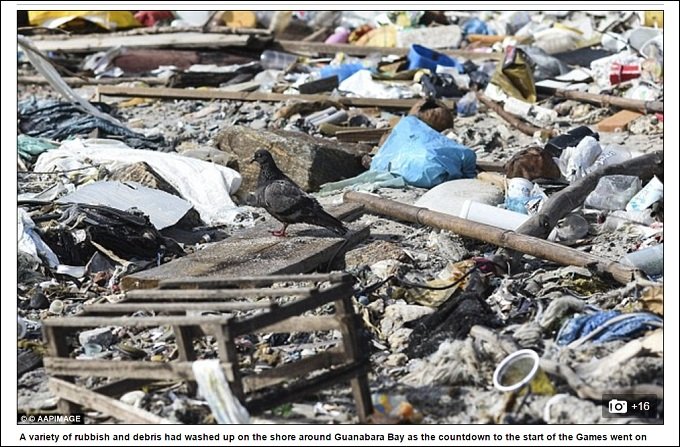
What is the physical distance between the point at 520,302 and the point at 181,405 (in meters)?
2.08

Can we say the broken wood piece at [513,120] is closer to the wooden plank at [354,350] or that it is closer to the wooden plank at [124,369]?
the wooden plank at [354,350]

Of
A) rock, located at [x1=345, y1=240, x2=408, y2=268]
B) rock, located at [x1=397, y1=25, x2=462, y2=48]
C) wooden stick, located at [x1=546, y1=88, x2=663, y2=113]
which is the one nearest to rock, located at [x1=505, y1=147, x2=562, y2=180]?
rock, located at [x1=345, y1=240, x2=408, y2=268]

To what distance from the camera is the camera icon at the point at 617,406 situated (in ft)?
15.0

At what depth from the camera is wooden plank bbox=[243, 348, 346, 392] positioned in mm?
4645

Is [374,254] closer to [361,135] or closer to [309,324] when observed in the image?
[309,324]

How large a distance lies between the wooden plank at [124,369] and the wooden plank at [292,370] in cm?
35

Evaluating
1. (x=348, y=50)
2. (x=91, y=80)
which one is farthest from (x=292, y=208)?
(x=348, y=50)

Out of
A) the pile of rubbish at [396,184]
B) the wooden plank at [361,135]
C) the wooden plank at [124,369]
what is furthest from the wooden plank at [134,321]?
the wooden plank at [361,135]

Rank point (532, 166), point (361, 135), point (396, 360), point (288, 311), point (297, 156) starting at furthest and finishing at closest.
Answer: point (361, 135), point (297, 156), point (532, 166), point (396, 360), point (288, 311)

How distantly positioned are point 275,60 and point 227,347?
1092cm

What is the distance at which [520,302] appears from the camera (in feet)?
19.6

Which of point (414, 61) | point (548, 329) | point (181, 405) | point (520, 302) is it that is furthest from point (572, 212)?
point (414, 61)

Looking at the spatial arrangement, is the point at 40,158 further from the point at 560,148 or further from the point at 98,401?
the point at 98,401

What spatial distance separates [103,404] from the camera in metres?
4.54
